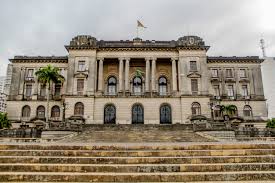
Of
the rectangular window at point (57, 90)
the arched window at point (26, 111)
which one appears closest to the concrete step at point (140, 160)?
the arched window at point (26, 111)

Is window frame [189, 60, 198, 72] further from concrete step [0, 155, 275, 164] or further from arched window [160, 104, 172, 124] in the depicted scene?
concrete step [0, 155, 275, 164]

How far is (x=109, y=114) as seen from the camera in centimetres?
4206

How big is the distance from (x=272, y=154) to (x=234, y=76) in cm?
4065

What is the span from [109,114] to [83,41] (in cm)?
1231

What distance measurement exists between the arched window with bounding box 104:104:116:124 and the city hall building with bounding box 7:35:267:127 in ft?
0.48

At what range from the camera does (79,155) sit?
10.2 metres

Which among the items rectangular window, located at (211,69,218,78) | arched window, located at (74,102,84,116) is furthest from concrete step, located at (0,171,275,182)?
rectangular window, located at (211,69,218,78)

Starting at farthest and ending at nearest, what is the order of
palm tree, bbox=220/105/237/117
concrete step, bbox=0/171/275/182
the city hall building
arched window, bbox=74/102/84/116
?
palm tree, bbox=220/105/237/117, the city hall building, arched window, bbox=74/102/84/116, concrete step, bbox=0/171/275/182

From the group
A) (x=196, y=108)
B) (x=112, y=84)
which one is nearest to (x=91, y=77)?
(x=112, y=84)

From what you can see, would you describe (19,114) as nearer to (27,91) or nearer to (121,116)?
(27,91)

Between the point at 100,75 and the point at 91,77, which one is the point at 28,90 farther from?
the point at 100,75

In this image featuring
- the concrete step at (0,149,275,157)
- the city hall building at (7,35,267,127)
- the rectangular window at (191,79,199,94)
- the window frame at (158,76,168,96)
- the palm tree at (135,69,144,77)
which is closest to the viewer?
the concrete step at (0,149,275,157)

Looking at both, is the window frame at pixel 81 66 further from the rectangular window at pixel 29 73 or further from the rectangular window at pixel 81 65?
the rectangular window at pixel 29 73

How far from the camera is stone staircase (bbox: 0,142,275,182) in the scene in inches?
322
